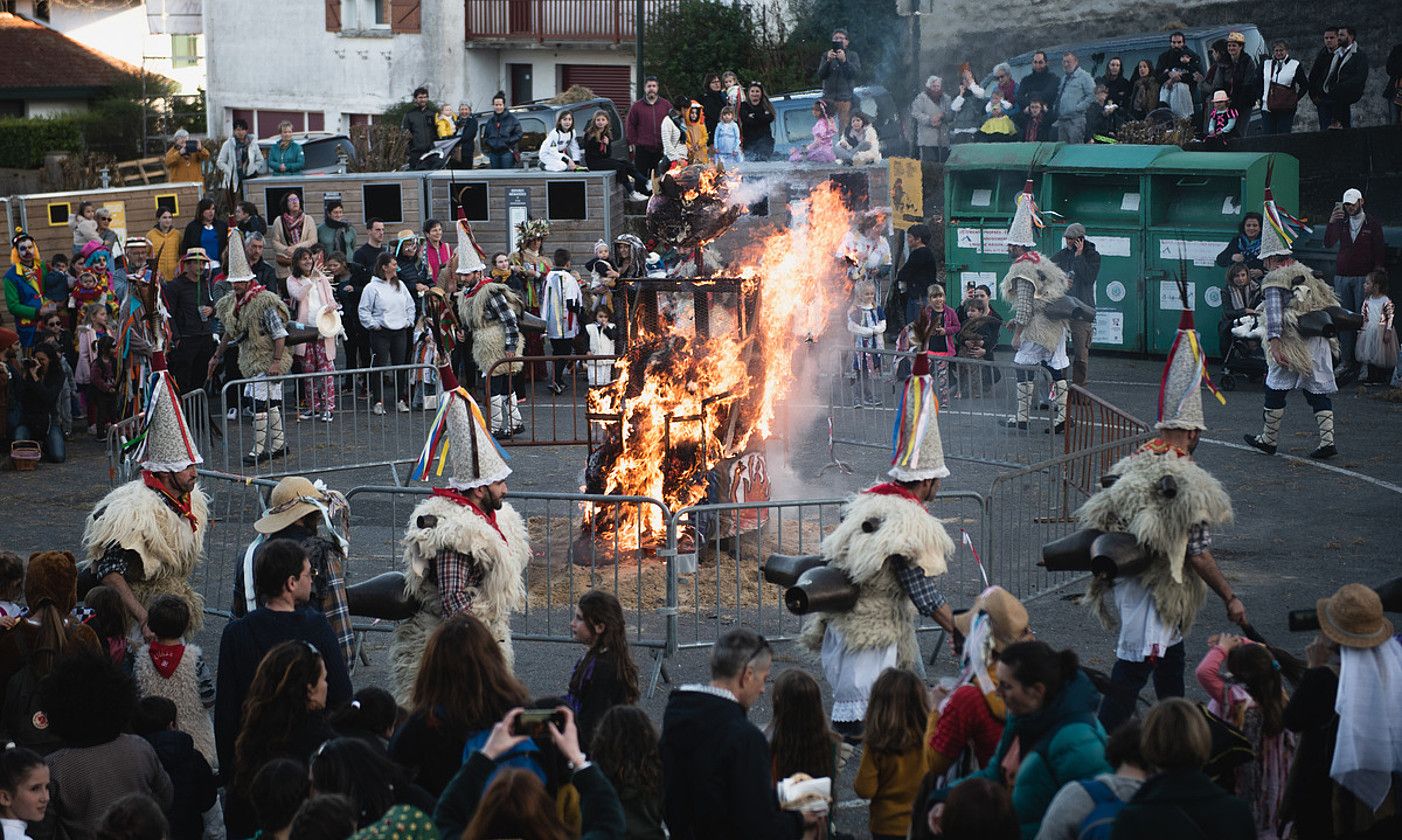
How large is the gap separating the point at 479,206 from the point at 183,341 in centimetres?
617

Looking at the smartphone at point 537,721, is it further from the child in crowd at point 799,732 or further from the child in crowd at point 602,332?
the child in crowd at point 602,332

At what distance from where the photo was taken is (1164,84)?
2458cm

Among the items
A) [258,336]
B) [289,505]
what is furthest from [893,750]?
[258,336]

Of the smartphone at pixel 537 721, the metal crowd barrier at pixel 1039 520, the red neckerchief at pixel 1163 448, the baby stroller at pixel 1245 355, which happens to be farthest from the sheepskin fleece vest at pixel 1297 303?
the smartphone at pixel 537 721

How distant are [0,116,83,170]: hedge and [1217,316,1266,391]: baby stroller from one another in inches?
1155

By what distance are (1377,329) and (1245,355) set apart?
1431mm

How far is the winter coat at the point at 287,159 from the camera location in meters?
25.3

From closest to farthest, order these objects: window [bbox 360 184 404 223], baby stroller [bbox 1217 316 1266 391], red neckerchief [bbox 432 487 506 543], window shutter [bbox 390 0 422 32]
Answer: red neckerchief [bbox 432 487 506 543], baby stroller [bbox 1217 316 1266 391], window [bbox 360 184 404 223], window shutter [bbox 390 0 422 32]

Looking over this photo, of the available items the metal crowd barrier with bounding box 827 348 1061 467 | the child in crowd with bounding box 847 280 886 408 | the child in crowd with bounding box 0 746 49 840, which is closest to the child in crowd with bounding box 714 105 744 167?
the child in crowd with bounding box 847 280 886 408

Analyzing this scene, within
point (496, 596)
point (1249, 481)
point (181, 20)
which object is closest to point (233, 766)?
point (496, 596)

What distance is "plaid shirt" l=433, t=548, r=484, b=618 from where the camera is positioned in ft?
27.8

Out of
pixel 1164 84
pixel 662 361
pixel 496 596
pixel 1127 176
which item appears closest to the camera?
pixel 496 596

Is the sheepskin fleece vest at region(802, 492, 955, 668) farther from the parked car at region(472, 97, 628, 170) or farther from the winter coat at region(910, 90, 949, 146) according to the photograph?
the winter coat at region(910, 90, 949, 146)

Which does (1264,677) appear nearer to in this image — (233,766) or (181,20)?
(233,766)
